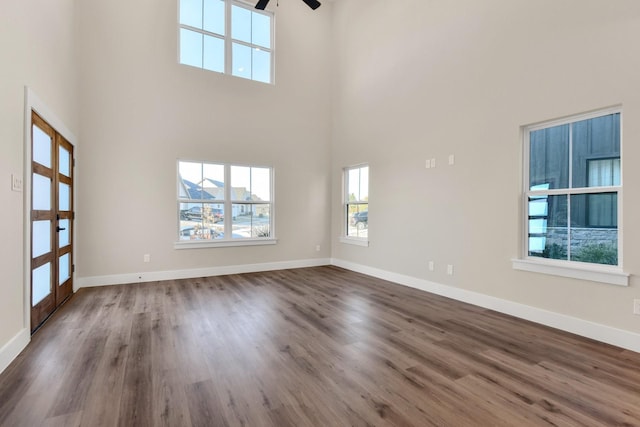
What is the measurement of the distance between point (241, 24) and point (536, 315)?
642 cm

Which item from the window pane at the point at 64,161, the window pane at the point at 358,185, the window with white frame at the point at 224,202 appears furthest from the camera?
the window pane at the point at 358,185

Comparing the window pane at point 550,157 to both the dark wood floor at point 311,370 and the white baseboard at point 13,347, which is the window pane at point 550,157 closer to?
the dark wood floor at point 311,370

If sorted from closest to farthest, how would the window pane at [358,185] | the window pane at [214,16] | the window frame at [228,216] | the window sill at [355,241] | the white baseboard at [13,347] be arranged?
the white baseboard at [13,347] < the window frame at [228,216] < the window pane at [214,16] < the window sill at [355,241] < the window pane at [358,185]

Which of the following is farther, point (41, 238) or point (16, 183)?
point (41, 238)

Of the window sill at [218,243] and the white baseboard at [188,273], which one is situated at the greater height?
the window sill at [218,243]

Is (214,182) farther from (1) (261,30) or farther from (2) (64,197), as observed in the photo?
(1) (261,30)

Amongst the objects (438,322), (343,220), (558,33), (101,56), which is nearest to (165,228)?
(101,56)

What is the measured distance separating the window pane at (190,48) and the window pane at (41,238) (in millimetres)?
3489

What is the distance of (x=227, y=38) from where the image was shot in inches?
231

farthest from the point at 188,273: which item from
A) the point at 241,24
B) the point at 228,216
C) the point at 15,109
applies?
the point at 241,24

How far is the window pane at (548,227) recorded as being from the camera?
333 cm

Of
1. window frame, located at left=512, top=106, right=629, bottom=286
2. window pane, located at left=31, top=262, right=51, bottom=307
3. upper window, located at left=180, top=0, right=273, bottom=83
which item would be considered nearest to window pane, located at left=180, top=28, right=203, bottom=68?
upper window, located at left=180, top=0, right=273, bottom=83

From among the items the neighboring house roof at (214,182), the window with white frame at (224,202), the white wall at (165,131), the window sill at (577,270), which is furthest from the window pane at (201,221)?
the window sill at (577,270)

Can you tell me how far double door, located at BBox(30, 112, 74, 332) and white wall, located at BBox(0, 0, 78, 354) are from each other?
371mm
